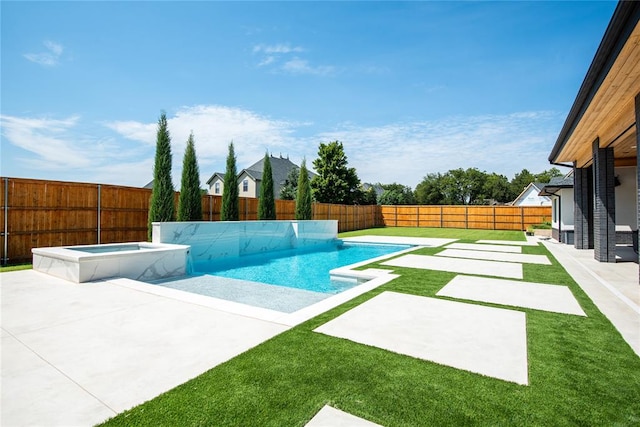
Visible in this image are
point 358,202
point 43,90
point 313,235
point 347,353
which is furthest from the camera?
point 358,202

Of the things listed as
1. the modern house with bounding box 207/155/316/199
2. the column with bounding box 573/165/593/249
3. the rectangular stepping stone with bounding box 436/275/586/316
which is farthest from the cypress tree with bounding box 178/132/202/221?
the modern house with bounding box 207/155/316/199

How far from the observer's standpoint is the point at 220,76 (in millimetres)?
11344

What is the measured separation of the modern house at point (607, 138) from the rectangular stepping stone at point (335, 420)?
4.91m

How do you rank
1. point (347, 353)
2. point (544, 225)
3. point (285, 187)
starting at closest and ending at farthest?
point (347, 353)
point (544, 225)
point (285, 187)

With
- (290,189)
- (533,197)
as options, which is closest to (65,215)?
(290,189)

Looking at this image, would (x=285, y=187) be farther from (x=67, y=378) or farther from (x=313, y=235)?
(x=67, y=378)

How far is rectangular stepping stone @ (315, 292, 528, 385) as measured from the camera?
271 cm

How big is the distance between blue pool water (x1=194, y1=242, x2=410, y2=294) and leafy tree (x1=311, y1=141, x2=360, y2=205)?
14.8 metres

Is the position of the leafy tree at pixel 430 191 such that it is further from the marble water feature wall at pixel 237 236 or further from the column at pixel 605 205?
the column at pixel 605 205

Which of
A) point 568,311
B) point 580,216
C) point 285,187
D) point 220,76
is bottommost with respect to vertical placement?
point 568,311

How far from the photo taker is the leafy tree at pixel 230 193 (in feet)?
42.1

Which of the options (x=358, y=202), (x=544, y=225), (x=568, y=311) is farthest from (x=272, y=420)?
(x=358, y=202)

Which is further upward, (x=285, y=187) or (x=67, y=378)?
(x=285, y=187)

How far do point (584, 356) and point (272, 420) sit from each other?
2918mm
